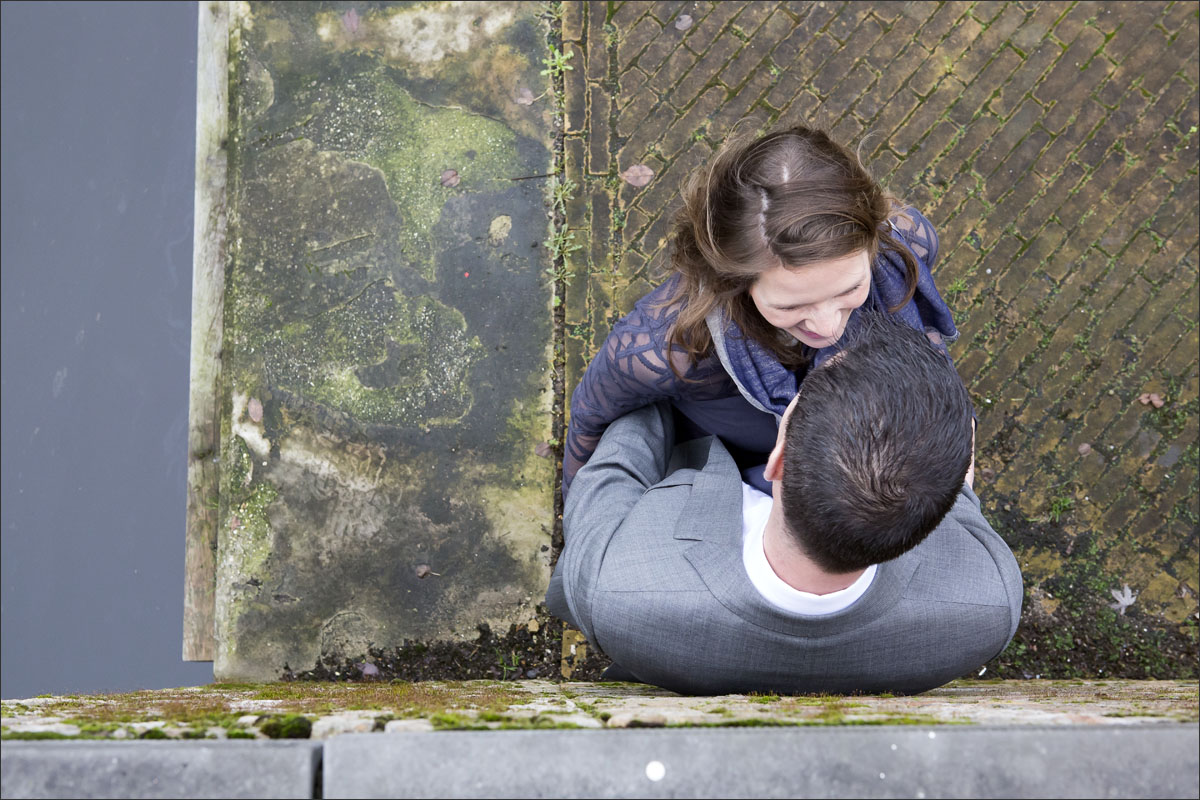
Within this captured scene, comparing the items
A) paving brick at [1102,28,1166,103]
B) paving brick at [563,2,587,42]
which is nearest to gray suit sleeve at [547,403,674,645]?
paving brick at [563,2,587,42]

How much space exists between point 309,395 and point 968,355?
3034mm

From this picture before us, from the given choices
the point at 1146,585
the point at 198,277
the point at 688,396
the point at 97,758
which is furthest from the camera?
the point at 198,277

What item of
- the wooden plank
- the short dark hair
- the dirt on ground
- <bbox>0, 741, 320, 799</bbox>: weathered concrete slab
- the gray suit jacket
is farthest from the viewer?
the wooden plank

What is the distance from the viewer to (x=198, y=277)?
398cm

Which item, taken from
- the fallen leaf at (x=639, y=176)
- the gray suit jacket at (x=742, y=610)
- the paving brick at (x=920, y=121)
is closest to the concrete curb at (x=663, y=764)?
the gray suit jacket at (x=742, y=610)

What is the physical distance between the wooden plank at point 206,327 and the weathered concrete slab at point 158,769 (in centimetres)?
276

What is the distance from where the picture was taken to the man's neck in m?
1.72

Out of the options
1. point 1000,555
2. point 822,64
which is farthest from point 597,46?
point 1000,555

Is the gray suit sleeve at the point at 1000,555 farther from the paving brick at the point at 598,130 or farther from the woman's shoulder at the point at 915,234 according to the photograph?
A: the paving brick at the point at 598,130

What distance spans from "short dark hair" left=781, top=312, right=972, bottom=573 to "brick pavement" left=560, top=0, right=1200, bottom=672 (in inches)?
89.1

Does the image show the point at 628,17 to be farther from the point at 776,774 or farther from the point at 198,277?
the point at 776,774

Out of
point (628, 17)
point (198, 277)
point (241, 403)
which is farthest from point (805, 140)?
point (198, 277)

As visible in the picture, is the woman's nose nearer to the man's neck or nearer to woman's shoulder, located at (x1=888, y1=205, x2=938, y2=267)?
woman's shoulder, located at (x1=888, y1=205, x2=938, y2=267)

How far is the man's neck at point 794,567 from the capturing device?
1717 millimetres
